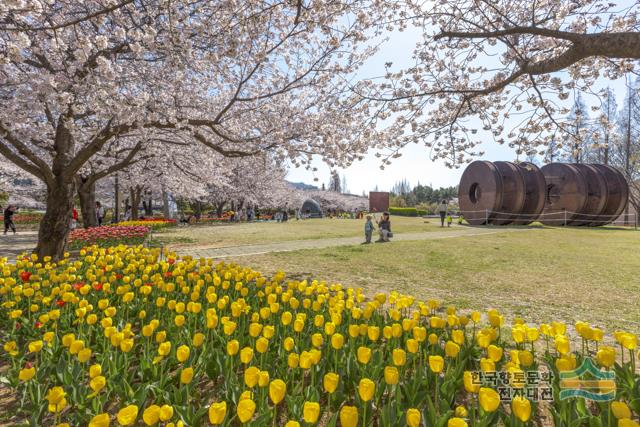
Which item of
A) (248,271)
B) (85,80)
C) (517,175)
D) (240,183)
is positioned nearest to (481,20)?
(248,271)

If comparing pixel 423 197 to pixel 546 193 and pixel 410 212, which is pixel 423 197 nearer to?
pixel 410 212

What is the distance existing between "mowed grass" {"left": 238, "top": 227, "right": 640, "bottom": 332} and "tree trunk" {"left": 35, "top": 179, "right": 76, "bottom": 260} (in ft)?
12.5

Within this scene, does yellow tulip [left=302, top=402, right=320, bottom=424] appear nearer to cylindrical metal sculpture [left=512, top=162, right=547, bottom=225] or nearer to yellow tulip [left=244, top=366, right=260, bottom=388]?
yellow tulip [left=244, top=366, right=260, bottom=388]

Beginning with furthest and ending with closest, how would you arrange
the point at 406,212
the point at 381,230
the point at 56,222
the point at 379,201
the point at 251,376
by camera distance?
the point at 379,201, the point at 406,212, the point at 381,230, the point at 56,222, the point at 251,376

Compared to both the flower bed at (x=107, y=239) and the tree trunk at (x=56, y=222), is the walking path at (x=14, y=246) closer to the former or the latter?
the flower bed at (x=107, y=239)

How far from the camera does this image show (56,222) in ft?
24.0

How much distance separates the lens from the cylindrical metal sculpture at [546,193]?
19.6 m

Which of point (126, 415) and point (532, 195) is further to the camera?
point (532, 195)

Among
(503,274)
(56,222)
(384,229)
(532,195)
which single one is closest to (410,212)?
(532,195)

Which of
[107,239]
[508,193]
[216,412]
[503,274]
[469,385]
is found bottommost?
[503,274]

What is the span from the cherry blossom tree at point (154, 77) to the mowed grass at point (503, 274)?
118 inches

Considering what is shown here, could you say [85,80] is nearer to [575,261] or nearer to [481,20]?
[481,20]

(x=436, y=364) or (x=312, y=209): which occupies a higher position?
(x=312, y=209)

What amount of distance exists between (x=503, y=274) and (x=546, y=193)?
17.1 m
